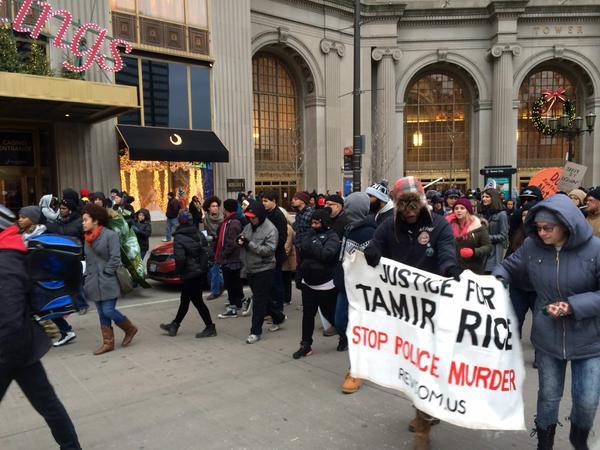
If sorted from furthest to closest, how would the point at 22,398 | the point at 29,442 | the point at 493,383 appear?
the point at 22,398, the point at 29,442, the point at 493,383

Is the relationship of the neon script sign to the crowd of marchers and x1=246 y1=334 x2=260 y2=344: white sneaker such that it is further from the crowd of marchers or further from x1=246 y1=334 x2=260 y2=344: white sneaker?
x1=246 y1=334 x2=260 y2=344: white sneaker

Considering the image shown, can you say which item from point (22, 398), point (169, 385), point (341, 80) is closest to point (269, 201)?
point (169, 385)

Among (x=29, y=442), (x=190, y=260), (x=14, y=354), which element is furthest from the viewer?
Result: (x=190, y=260)

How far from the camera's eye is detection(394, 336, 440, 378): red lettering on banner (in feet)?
10.8

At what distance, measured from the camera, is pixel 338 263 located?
17.6ft

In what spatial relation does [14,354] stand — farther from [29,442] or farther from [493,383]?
[493,383]

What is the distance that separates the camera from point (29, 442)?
3.81 m

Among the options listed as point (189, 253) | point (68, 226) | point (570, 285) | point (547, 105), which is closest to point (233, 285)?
point (189, 253)

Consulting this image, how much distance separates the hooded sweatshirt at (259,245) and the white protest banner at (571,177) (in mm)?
6545

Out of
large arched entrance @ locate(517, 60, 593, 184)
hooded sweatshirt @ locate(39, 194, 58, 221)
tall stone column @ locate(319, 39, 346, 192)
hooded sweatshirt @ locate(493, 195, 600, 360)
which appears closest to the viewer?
hooded sweatshirt @ locate(493, 195, 600, 360)

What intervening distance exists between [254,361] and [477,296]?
121 inches

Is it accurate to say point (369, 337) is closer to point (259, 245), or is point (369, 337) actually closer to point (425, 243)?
point (425, 243)

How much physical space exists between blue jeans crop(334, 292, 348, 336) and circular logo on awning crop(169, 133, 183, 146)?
14724 mm

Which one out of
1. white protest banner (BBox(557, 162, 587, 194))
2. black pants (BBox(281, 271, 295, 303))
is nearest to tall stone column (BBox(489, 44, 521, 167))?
white protest banner (BBox(557, 162, 587, 194))
